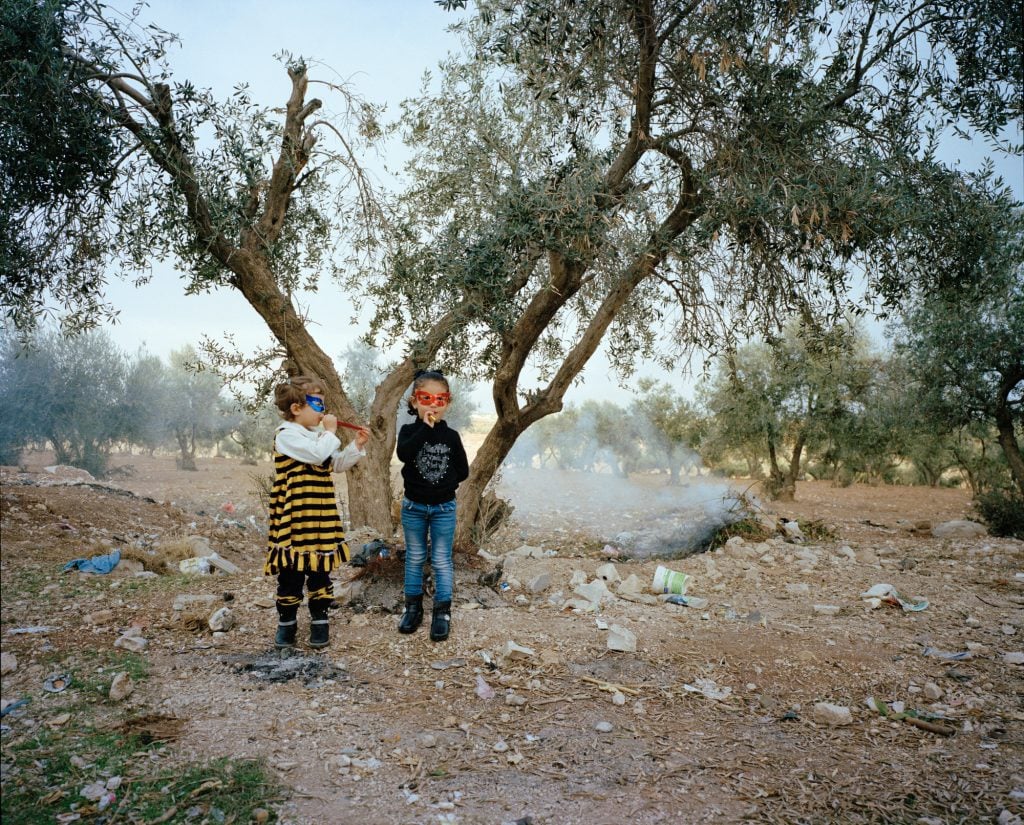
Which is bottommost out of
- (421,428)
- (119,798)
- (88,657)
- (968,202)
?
(119,798)

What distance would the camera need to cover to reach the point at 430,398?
17.3 feet

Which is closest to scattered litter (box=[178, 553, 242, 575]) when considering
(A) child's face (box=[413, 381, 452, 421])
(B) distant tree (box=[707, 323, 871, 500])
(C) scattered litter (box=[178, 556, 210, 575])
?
(C) scattered litter (box=[178, 556, 210, 575])

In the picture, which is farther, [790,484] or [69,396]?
[790,484]

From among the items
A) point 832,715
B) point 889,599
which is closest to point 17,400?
point 889,599

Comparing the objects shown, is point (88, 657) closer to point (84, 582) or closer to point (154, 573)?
point (84, 582)

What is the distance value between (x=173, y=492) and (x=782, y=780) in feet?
59.1

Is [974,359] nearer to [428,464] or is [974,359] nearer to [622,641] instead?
[622,641]

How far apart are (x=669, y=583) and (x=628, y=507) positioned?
11.6 meters

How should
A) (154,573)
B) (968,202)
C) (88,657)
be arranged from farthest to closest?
(968,202) < (154,573) < (88,657)

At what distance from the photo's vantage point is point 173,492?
18.2 metres

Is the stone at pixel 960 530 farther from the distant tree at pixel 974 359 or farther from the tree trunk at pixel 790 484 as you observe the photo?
the tree trunk at pixel 790 484

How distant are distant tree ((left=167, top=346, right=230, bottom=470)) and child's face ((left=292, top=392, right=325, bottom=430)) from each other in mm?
19893

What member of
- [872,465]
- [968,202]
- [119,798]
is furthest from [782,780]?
[872,465]

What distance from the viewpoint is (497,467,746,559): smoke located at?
1121 centimetres
